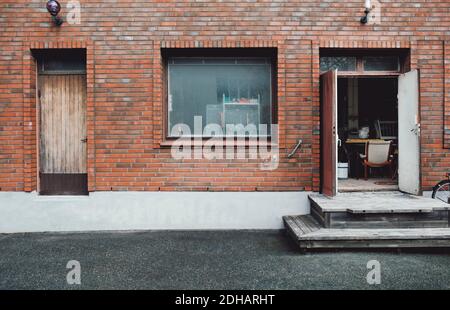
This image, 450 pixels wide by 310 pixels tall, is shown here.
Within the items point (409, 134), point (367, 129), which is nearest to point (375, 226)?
point (409, 134)

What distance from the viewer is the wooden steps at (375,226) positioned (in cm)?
574

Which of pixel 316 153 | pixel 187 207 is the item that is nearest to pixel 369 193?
pixel 316 153

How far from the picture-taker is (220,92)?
7574 millimetres

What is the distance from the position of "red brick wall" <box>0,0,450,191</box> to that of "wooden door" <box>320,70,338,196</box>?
0.65ft

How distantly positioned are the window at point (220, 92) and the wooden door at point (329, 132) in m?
1.06

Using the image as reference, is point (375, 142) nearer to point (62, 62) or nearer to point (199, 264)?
point (199, 264)

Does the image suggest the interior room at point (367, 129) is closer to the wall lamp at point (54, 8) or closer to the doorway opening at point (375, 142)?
the doorway opening at point (375, 142)

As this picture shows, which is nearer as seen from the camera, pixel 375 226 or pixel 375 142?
pixel 375 226

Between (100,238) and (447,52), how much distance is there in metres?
7.03

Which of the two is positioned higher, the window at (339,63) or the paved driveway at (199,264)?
the window at (339,63)

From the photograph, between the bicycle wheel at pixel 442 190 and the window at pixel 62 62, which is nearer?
the bicycle wheel at pixel 442 190

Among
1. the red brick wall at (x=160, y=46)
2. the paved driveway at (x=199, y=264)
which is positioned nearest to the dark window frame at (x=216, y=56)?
the red brick wall at (x=160, y=46)

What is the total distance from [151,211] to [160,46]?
9.93 ft
